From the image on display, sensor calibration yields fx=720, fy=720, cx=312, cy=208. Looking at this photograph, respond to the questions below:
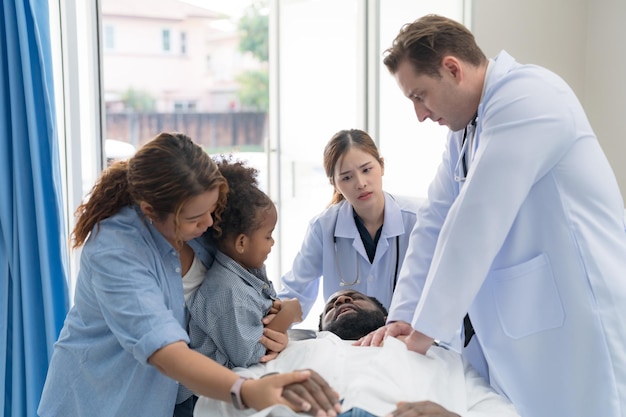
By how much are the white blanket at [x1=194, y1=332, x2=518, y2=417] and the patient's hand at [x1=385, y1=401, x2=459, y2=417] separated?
0.03 metres

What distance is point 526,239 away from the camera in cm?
168

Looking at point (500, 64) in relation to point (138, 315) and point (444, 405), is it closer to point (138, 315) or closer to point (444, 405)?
point (444, 405)

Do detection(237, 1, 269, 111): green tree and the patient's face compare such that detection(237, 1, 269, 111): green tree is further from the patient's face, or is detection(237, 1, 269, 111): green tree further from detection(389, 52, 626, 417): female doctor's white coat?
detection(389, 52, 626, 417): female doctor's white coat

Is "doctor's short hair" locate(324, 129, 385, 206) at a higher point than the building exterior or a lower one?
lower

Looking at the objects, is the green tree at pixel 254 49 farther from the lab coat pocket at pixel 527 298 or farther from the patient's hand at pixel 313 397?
the patient's hand at pixel 313 397

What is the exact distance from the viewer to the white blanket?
4.73 ft

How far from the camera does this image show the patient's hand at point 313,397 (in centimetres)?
136

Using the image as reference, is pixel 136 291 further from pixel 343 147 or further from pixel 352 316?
pixel 343 147

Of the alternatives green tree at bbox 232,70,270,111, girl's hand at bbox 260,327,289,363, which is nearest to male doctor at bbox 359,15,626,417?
girl's hand at bbox 260,327,289,363

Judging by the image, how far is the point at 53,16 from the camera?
2.69 metres

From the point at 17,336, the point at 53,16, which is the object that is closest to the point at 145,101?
the point at 53,16

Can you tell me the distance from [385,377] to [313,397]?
18cm

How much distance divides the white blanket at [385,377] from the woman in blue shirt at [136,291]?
0.14 metres

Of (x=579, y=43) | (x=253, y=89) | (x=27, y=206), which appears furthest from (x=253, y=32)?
(x=27, y=206)
